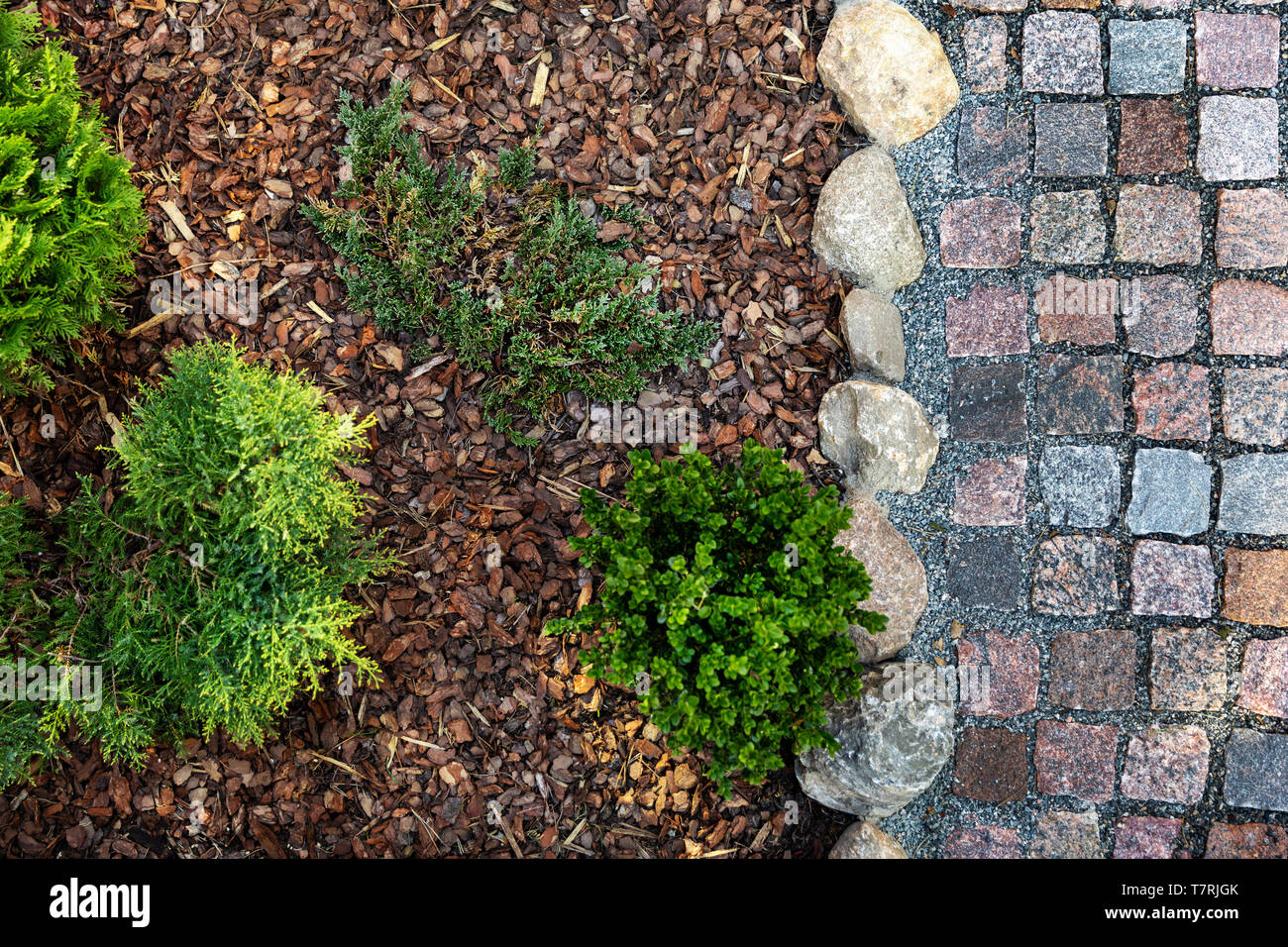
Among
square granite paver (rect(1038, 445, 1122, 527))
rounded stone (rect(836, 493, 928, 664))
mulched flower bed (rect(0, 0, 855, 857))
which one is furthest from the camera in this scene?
square granite paver (rect(1038, 445, 1122, 527))

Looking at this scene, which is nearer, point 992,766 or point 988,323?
point 992,766

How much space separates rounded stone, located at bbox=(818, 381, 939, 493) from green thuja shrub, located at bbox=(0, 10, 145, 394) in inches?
119

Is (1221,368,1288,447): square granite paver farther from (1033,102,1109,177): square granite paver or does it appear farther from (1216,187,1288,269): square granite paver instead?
(1033,102,1109,177): square granite paver

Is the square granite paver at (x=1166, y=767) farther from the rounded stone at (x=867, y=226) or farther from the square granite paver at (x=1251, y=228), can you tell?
the rounded stone at (x=867, y=226)

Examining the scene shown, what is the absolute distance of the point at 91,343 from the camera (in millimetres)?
3734

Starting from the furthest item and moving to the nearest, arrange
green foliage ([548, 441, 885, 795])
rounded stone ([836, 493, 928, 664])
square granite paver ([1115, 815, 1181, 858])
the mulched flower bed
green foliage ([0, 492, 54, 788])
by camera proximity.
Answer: square granite paver ([1115, 815, 1181, 858]), rounded stone ([836, 493, 928, 664]), the mulched flower bed, green foliage ([0, 492, 54, 788]), green foliage ([548, 441, 885, 795])

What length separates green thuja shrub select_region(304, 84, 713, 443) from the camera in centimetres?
369

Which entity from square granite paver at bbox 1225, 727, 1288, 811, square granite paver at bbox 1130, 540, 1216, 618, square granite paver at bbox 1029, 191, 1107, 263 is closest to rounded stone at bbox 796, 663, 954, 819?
square granite paver at bbox 1130, 540, 1216, 618

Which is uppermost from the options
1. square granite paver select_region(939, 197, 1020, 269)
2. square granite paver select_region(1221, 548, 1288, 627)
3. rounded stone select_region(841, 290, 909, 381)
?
square granite paver select_region(939, 197, 1020, 269)

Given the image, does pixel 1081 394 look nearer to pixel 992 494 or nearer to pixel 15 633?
pixel 992 494

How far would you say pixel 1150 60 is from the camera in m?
4.08

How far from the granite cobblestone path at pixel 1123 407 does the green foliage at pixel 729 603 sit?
1.18 m

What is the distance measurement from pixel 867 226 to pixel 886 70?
30.1 inches

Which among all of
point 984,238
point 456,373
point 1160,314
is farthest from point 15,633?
point 1160,314
